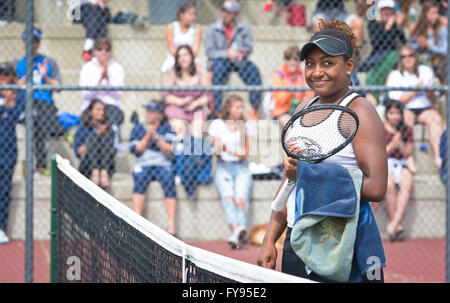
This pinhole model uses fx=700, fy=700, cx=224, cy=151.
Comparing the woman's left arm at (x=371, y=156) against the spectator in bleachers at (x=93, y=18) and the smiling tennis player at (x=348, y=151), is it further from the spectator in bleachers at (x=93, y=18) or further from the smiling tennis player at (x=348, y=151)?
the spectator in bleachers at (x=93, y=18)

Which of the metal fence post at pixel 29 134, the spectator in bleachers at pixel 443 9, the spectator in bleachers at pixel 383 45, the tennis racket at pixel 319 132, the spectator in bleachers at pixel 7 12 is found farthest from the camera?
the spectator in bleachers at pixel 7 12

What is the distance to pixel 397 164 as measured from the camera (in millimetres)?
7191

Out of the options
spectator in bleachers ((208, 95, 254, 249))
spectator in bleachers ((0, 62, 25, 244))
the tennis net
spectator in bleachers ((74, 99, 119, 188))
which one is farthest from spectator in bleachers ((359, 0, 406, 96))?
the tennis net

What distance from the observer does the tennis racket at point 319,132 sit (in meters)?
2.49

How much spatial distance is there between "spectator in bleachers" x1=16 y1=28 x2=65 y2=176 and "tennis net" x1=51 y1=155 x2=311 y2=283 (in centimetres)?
246

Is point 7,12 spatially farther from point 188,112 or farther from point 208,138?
point 208,138

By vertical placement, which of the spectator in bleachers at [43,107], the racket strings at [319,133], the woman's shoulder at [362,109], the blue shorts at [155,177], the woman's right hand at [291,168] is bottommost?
the blue shorts at [155,177]

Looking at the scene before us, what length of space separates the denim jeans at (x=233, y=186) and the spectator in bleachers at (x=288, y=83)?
28.8 inches

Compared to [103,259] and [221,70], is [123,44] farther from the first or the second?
[103,259]

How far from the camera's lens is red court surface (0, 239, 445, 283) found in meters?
6.20

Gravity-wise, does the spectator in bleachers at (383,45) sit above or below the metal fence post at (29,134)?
above

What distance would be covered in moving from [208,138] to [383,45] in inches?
104

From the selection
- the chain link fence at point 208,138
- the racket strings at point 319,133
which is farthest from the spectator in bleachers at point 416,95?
the racket strings at point 319,133
